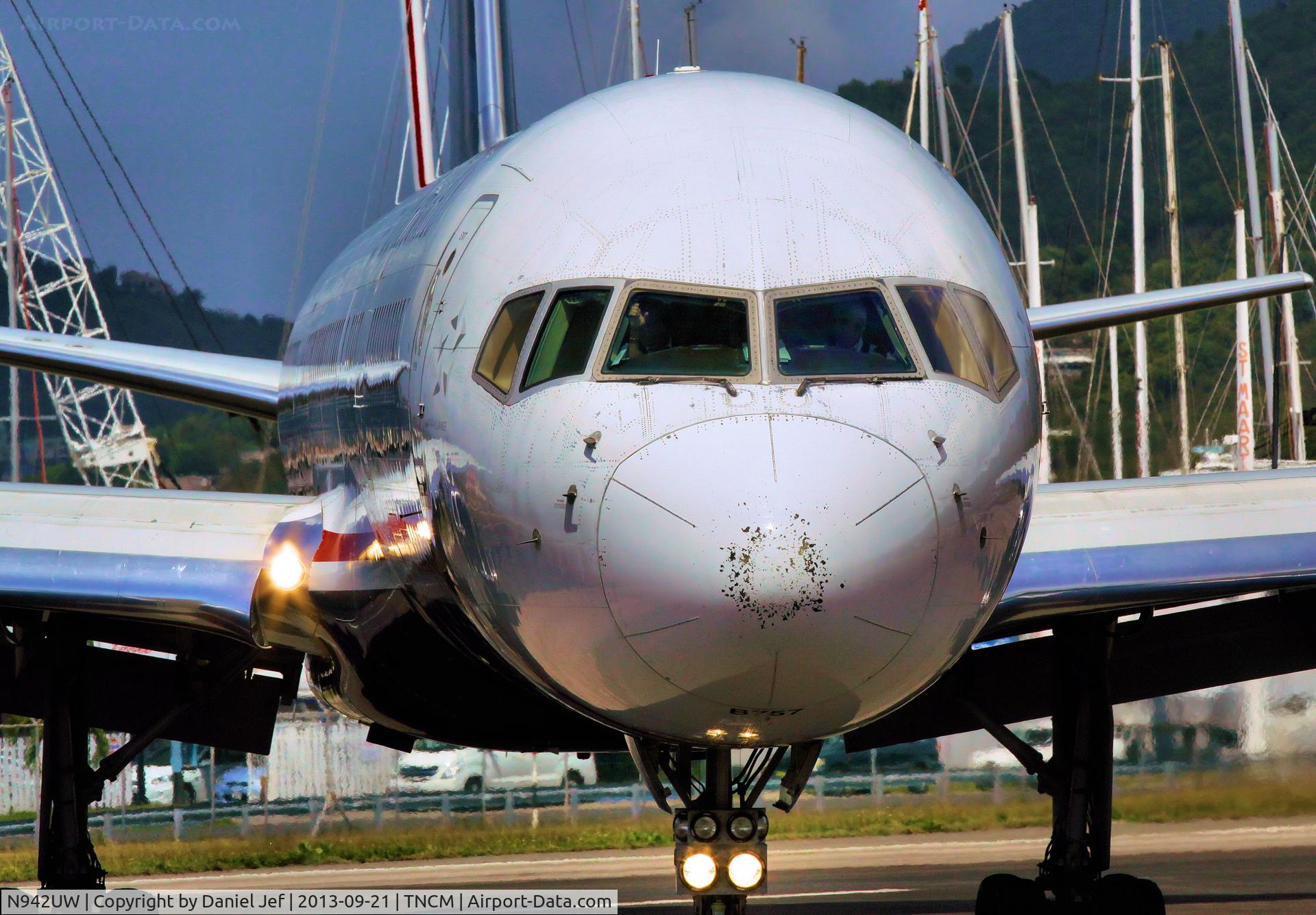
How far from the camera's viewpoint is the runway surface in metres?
13.9

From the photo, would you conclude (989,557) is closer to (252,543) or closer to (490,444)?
(490,444)

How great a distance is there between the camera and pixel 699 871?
7734 mm

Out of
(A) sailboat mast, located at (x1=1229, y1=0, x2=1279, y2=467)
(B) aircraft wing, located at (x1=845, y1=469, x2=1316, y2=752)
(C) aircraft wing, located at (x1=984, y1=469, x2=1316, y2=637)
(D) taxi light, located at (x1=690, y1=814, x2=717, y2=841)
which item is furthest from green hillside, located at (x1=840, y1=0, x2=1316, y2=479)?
(D) taxi light, located at (x1=690, y1=814, x2=717, y2=841)

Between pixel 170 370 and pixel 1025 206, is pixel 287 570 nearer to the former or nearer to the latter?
pixel 170 370

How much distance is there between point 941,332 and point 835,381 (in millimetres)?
631

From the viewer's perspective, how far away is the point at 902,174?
6711mm

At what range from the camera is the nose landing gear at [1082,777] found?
10008 mm

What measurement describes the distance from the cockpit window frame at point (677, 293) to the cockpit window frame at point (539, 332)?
14 mm

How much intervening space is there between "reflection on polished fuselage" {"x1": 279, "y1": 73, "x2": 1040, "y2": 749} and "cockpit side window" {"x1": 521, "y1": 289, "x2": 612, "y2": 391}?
1.1 inches

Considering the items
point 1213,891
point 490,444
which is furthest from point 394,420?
point 1213,891

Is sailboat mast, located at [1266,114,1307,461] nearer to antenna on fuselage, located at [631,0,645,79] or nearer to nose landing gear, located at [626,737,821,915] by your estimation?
antenna on fuselage, located at [631,0,645,79]

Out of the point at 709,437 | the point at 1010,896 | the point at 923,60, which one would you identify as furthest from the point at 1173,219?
the point at 709,437

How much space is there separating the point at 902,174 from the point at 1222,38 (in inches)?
1931

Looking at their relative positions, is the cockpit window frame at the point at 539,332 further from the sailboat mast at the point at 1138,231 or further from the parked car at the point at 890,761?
the sailboat mast at the point at 1138,231
